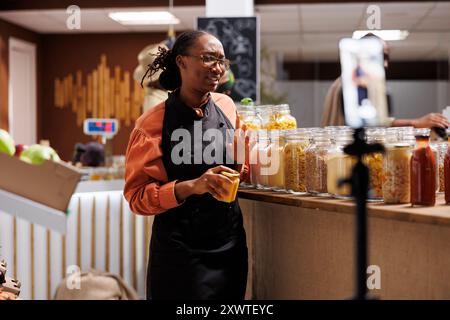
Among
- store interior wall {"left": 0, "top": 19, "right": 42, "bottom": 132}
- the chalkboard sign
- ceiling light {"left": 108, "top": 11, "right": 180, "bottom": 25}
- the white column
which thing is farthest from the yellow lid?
store interior wall {"left": 0, "top": 19, "right": 42, "bottom": 132}

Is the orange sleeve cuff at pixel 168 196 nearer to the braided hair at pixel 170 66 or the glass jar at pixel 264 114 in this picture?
the braided hair at pixel 170 66

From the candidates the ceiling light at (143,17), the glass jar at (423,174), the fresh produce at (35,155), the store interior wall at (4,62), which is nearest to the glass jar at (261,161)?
the glass jar at (423,174)

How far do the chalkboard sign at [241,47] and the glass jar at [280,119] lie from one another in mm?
1643

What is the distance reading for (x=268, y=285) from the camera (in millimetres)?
2361

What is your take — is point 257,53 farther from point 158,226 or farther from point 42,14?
point 42,14

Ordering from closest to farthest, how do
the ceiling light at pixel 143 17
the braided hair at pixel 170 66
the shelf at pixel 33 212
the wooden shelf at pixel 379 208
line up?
the shelf at pixel 33 212
the wooden shelf at pixel 379 208
the braided hair at pixel 170 66
the ceiling light at pixel 143 17

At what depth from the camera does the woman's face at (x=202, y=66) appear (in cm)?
186

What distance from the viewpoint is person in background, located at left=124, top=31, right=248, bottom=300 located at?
1.86 m

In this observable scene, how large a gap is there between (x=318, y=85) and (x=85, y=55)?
348 centimetres

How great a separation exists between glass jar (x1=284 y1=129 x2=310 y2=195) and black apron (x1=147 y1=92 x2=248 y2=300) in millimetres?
237

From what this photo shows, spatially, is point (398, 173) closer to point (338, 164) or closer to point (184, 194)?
point (338, 164)

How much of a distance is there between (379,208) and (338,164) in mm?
260

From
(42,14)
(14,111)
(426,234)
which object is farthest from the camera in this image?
(14,111)
